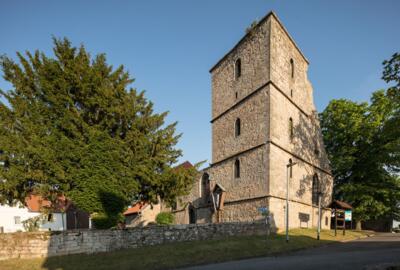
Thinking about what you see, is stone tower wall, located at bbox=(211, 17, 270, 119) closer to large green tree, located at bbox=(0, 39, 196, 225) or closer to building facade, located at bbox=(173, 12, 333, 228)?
building facade, located at bbox=(173, 12, 333, 228)

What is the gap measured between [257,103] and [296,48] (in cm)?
869

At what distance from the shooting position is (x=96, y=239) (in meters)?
15.0

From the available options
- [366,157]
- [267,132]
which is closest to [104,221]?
[267,132]

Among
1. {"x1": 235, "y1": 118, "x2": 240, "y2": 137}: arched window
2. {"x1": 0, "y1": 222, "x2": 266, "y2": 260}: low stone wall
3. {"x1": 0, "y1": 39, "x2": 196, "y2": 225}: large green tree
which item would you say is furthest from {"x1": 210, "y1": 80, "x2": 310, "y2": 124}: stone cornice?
{"x1": 0, "y1": 222, "x2": 266, "y2": 260}: low stone wall

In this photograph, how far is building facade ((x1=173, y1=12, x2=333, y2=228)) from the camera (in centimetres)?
2136

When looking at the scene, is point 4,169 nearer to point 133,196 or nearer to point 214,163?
point 133,196

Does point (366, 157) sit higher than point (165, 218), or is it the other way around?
point (366, 157)

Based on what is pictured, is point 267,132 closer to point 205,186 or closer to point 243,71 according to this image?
point 243,71

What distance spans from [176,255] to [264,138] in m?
12.1

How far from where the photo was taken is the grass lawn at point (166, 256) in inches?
468

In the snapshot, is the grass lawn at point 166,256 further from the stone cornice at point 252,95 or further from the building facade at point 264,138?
the stone cornice at point 252,95

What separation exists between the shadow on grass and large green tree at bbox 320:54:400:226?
12363 mm

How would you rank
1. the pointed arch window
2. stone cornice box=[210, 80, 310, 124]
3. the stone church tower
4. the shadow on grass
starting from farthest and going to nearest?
the pointed arch window < stone cornice box=[210, 80, 310, 124] < the stone church tower < the shadow on grass

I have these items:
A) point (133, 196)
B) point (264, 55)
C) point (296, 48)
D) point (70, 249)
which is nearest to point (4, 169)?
point (70, 249)
